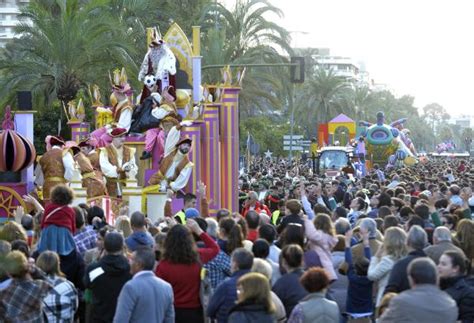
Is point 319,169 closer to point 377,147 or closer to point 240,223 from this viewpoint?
point 377,147

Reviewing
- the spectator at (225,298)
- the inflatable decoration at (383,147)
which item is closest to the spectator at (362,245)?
the spectator at (225,298)

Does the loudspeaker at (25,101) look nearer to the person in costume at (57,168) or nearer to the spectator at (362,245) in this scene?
the person in costume at (57,168)

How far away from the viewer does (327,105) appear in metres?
67.6

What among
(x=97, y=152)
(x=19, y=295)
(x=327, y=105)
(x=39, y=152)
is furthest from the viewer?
(x=327, y=105)

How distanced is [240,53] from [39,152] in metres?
10.5

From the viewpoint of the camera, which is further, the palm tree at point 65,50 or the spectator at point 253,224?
the palm tree at point 65,50

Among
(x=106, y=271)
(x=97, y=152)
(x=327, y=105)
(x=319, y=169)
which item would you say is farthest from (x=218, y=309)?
(x=327, y=105)

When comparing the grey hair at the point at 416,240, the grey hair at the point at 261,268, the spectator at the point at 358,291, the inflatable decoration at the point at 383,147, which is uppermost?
the grey hair at the point at 416,240

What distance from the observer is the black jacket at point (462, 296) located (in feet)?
29.7

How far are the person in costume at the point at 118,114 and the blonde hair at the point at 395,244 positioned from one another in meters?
13.3

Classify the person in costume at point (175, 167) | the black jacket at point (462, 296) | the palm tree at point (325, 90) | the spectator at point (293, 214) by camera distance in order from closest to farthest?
the black jacket at point (462, 296), the spectator at point (293, 214), the person in costume at point (175, 167), the palm tree at point (325, 90)

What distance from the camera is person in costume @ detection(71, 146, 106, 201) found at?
20.3 metres

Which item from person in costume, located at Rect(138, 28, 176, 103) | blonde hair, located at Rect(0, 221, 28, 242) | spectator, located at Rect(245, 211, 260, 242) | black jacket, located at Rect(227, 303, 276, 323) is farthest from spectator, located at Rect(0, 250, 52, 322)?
person in costume, located at Rect(138, 28, 176, 103)

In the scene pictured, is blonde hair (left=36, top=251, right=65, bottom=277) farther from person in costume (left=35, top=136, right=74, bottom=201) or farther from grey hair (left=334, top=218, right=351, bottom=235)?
person in costume (left=35, top=136, right=74, bottom=201)
